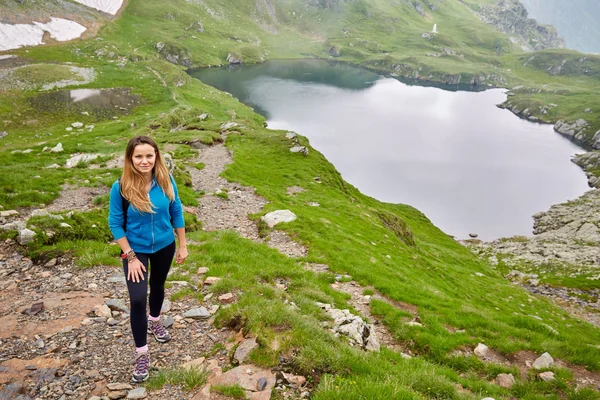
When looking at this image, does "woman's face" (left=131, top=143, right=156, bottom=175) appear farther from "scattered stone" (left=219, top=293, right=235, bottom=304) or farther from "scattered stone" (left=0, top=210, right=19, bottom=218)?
"scattered stone" (left=0, top=210, right=19, bottom=218)

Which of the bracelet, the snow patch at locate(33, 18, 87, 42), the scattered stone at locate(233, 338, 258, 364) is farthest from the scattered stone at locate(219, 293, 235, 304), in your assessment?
the snow patch at locate(33, 18, 87, 42)

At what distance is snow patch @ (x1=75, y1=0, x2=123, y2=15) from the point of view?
165125mm

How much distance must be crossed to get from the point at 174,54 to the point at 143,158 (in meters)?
188

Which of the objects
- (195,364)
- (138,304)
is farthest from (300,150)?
(138,304)

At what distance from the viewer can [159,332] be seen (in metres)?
8.06

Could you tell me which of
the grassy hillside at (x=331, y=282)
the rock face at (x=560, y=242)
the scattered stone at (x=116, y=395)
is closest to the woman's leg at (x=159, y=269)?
the grassy hillside at (x=331, y=282)

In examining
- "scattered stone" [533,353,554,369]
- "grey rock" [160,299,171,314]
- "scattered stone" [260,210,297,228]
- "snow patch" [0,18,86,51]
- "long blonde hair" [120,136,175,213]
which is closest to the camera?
"long blonde hair" [120,136,175,213]

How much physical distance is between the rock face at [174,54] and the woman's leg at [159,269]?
18252 cm

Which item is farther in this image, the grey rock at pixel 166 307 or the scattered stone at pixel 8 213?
the scattered stone at pixel 8 213

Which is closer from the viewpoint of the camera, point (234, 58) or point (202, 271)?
point (202, 271)

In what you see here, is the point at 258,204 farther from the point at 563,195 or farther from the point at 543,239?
the point at 563,195

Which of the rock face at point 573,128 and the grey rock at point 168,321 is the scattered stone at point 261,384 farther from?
the rock face at point 573,128

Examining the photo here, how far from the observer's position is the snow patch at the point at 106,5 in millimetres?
165125

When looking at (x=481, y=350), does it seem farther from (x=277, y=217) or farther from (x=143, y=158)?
(x=277, y=217)
